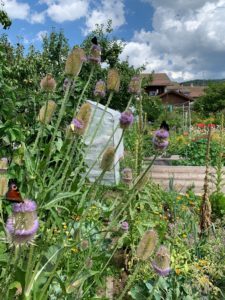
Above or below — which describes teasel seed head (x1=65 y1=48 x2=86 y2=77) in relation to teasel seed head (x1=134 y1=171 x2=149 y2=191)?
above

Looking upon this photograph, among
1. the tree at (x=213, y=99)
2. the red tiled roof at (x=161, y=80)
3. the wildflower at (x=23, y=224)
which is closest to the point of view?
the wildflower at (x=23, y=224)

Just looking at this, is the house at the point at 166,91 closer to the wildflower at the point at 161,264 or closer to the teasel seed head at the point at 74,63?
the teasel seed head at the point at 74,63

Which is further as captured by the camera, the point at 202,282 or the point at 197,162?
the point at 197,162

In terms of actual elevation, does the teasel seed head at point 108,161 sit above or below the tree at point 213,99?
below

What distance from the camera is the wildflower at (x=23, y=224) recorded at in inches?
42.5

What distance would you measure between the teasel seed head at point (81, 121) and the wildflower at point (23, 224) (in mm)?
653

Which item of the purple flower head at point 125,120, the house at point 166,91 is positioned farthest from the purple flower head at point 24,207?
the house at point 166,91

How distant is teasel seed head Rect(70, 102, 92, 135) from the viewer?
5.65 feet

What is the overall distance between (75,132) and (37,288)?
0.59 meters

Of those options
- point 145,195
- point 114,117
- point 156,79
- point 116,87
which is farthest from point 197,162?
point 156,79

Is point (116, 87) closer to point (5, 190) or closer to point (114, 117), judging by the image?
point (5, 190)

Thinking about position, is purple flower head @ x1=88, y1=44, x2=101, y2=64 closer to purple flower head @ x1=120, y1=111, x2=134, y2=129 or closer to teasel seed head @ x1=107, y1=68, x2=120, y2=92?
teasel seed head @ x1=107, y1=68, x2=120, y2=92

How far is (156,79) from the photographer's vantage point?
215 ft

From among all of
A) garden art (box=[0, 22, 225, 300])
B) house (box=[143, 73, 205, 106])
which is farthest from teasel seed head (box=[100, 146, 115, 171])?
A: house (box=[143, 73, 205, 106])
